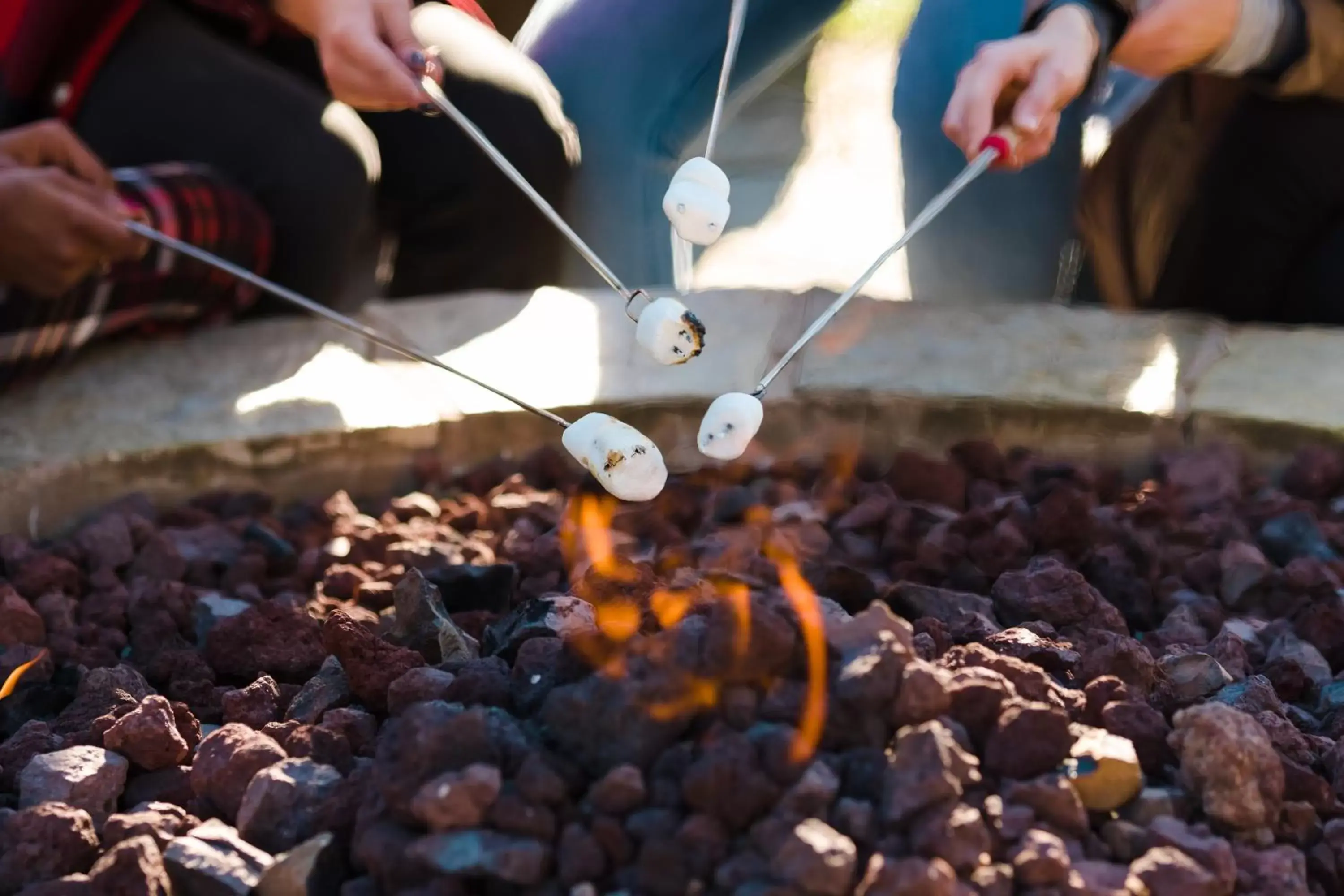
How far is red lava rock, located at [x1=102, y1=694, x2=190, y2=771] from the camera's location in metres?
0.98

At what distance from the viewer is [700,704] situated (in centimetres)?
84

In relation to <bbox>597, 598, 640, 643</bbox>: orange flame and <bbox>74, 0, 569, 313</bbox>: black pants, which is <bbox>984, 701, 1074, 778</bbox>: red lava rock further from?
<bbox>74, 0, 569, 313</bbox>: black pants

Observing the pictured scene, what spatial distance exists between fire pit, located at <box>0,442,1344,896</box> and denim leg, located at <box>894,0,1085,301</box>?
86 cm

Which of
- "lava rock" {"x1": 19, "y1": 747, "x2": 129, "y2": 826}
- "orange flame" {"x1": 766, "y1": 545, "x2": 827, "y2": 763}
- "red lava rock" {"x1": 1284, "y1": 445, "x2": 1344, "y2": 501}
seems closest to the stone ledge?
"red lava rock" {"x1": 1284, "y1": 445, "x2": 1344, "y2": 501}

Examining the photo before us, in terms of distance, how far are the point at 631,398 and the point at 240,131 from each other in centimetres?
67

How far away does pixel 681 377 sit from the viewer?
1657 millimetres

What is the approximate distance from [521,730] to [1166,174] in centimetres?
156

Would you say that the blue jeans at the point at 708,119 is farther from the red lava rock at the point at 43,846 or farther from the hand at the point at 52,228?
the red lava rock at the point at 43,846

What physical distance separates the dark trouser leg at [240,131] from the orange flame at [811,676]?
3.83 feet

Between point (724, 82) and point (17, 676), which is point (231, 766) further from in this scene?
point (724, 82)

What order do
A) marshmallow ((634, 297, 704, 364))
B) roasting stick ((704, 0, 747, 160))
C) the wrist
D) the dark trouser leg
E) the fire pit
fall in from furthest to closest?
1. the dark trouser leg
2. the wrist
3. roasting stick ((704, 0, 747, 160))
4. marshmallow ((634, 297, 704, 364))
5. the fire pit

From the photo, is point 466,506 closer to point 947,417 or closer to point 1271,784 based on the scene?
point 947,417

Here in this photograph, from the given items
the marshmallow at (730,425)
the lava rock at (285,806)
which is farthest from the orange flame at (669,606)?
the lava rock at (285,806)

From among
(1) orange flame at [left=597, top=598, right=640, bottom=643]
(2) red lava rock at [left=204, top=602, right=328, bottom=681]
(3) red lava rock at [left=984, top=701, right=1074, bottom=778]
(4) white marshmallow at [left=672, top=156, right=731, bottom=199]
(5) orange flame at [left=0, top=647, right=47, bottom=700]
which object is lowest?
(5) orange flame at [left=0, top=647, right=47, bottom=700]
